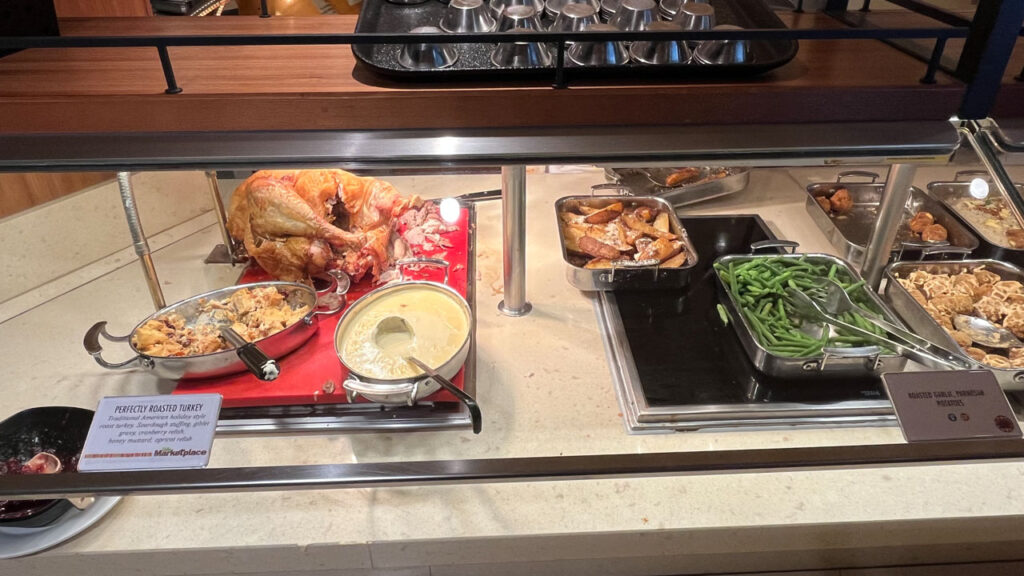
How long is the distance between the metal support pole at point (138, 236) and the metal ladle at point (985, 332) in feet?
6.12

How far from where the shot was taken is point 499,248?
1885 mm

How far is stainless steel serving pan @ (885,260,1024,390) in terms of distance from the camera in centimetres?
137

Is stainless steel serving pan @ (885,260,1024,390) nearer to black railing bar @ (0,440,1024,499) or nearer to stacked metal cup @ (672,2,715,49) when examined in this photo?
black railing bar @ (0,440,1024,499)

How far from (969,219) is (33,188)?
257cm

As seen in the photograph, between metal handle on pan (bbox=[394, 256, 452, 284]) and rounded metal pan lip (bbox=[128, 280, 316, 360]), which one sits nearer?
rounded metal pan lip (bbox=[128, 280, 316, 360])

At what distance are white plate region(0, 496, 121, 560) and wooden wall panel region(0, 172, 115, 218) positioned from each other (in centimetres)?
82

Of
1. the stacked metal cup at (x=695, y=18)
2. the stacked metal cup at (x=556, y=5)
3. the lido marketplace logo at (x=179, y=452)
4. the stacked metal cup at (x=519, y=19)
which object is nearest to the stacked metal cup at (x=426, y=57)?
the stacked metal cup at (x=519, y=19)

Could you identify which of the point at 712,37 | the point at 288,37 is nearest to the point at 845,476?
the point at 712,37

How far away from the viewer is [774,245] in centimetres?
179

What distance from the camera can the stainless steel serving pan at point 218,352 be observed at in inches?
53.4

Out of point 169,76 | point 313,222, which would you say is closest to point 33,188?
point 313,222

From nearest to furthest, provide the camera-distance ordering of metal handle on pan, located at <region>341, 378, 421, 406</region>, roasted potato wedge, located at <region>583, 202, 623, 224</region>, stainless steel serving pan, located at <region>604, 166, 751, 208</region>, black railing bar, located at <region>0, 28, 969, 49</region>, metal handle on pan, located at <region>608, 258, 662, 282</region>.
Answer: black railing bar, located at <region>0, 28, 969, 49</region> → metal handle on pan, located at <region>341, 378, 421, 406</region> → metal handle on pan, located at <region>608, 258, 662, 282</region> → roasted potato wedge, located at <region>583, 202, 623, 224</region> → stainless steel serving pan, located at <region>604, 166, 751, 208</region>

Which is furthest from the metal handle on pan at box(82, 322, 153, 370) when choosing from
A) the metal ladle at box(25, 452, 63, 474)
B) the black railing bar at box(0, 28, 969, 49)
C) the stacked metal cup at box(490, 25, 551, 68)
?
the stacked metal cup at box(490, 25, 551, 68)

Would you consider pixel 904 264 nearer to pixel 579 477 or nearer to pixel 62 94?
pixel 579 477
